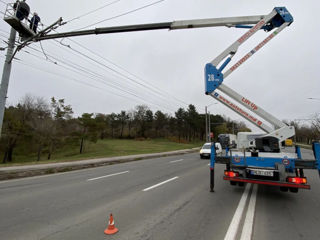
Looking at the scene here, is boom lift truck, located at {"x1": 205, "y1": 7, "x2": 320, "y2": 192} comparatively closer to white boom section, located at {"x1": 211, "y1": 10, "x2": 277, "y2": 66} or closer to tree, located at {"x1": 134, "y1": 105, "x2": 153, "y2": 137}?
white boom section, located at {"x1": 211, "y1": 10, "x2": 277, "y2": 66}

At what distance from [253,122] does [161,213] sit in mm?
4405

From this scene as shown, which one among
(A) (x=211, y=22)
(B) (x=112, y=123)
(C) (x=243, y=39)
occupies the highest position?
(B) (x=112, y=123)

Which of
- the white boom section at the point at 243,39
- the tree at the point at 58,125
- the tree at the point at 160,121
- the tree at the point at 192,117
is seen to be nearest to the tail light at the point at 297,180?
the white boom section at the point at 243,39

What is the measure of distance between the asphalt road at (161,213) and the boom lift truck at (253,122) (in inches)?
26.6

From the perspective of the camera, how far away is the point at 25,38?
26.7 feet

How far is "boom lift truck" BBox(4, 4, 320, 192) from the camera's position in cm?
418

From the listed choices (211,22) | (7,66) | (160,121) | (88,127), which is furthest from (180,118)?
(7,66)

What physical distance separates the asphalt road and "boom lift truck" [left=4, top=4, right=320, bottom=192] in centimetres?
68

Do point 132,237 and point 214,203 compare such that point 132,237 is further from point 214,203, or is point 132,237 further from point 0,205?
point 0,205

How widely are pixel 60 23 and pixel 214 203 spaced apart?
32.5 feet

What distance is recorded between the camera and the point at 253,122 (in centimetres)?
556

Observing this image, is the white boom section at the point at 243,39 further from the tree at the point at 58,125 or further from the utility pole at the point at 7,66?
the tree at the point at 58,125

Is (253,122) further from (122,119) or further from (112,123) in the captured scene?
(112,123)

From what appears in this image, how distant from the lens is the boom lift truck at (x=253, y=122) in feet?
13.7
